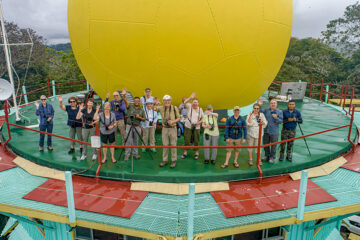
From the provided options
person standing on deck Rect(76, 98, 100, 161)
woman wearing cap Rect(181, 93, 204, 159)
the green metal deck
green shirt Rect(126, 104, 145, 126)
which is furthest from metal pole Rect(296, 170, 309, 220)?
person standing on deck Rect(76, 98, 100, 161)

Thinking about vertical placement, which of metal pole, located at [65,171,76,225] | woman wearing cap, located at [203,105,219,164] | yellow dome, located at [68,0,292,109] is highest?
yellow dome, located at [68,0,292,109]

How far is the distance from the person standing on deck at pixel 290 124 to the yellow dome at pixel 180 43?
1.42 m

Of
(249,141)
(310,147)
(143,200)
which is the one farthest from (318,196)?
(143,200)

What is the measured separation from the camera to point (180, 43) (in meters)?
6.17

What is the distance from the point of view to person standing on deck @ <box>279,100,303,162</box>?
6293 mm

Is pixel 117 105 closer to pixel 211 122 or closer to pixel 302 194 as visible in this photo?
pixel 211 122

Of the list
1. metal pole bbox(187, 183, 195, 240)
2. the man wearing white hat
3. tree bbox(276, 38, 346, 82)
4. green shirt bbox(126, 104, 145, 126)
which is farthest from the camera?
tree bbox(276, 38, 346, 82)

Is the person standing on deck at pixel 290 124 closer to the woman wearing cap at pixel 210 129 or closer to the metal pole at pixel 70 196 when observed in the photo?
the woman wearing cap at pixel 210 129

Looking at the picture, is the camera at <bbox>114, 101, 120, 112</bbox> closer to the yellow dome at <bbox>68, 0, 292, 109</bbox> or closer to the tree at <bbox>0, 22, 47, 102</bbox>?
the yellow dome at <bbox>68, 0, 292, 109</bbox>

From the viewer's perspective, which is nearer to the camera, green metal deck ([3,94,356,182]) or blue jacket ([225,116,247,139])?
green metal deck ([3,94,356,182])

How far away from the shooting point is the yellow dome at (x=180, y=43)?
6051mm

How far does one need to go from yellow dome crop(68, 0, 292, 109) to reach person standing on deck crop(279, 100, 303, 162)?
1421 mm

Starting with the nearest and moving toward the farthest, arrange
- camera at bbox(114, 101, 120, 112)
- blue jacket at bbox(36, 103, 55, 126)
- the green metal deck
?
the green metal deck → camera at bbox(114, 101, 120, 112) → blue jacket at bbox(36, 103, 55, 126)

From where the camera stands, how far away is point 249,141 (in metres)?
6.53
